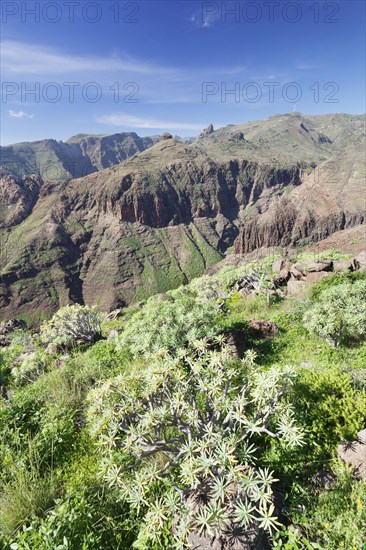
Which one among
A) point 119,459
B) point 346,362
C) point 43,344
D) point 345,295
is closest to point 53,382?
point 119,459

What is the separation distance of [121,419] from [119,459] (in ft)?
5.06

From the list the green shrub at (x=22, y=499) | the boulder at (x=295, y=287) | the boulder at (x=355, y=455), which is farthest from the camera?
the boulder at (x=295, y=287)

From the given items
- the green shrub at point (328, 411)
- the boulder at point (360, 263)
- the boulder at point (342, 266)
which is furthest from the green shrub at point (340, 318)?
the boulder at point (360, 263)

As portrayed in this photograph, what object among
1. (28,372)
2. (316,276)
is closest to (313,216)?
(316,276)

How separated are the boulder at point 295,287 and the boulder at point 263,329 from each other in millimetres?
5658

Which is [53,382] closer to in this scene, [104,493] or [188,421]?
[104,493]

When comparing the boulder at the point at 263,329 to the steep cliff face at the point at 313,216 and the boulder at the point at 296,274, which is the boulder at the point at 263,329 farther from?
the steep cliff face at the point at 313,216

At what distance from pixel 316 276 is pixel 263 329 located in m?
7.59

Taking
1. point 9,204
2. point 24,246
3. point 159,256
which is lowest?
point 159,256

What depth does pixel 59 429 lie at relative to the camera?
21.6 ft

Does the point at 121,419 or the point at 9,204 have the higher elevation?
the point at 9,204

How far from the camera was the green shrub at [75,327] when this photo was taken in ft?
59.0

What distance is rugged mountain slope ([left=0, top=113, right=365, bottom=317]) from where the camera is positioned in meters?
121

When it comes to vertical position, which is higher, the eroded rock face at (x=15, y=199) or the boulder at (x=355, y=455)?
the eroded rock face at (x=15, y=199)
